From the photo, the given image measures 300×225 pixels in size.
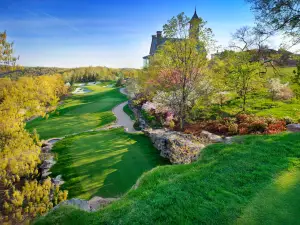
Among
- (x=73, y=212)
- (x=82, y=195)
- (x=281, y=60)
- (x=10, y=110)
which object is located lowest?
(x=82, y=195)

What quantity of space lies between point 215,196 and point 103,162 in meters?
6.85

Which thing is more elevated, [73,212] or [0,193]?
[73,212]

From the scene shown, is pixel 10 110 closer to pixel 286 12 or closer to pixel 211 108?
pixel 286 12

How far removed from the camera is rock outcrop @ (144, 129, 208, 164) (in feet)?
Answer: 29.3

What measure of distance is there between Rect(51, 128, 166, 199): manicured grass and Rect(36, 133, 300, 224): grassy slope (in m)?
2.91

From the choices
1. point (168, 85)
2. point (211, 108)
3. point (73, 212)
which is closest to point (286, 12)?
point (168, 85)

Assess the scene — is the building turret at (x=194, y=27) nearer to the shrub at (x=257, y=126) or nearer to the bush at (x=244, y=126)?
the bush at (x=244, y=126)

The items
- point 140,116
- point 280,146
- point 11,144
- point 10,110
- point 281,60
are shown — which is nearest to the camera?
point 11,144

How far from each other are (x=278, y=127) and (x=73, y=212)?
38.6ft

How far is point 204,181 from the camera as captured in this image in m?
4.82

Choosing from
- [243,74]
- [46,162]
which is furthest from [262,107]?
[46,162]

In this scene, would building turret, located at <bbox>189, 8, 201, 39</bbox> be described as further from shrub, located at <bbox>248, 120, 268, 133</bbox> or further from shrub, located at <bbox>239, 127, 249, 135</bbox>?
shrub, located at <bbox>248, 120, 268, 133</bbox>

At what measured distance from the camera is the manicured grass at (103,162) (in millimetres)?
7918

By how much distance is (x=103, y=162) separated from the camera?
32.3ft
